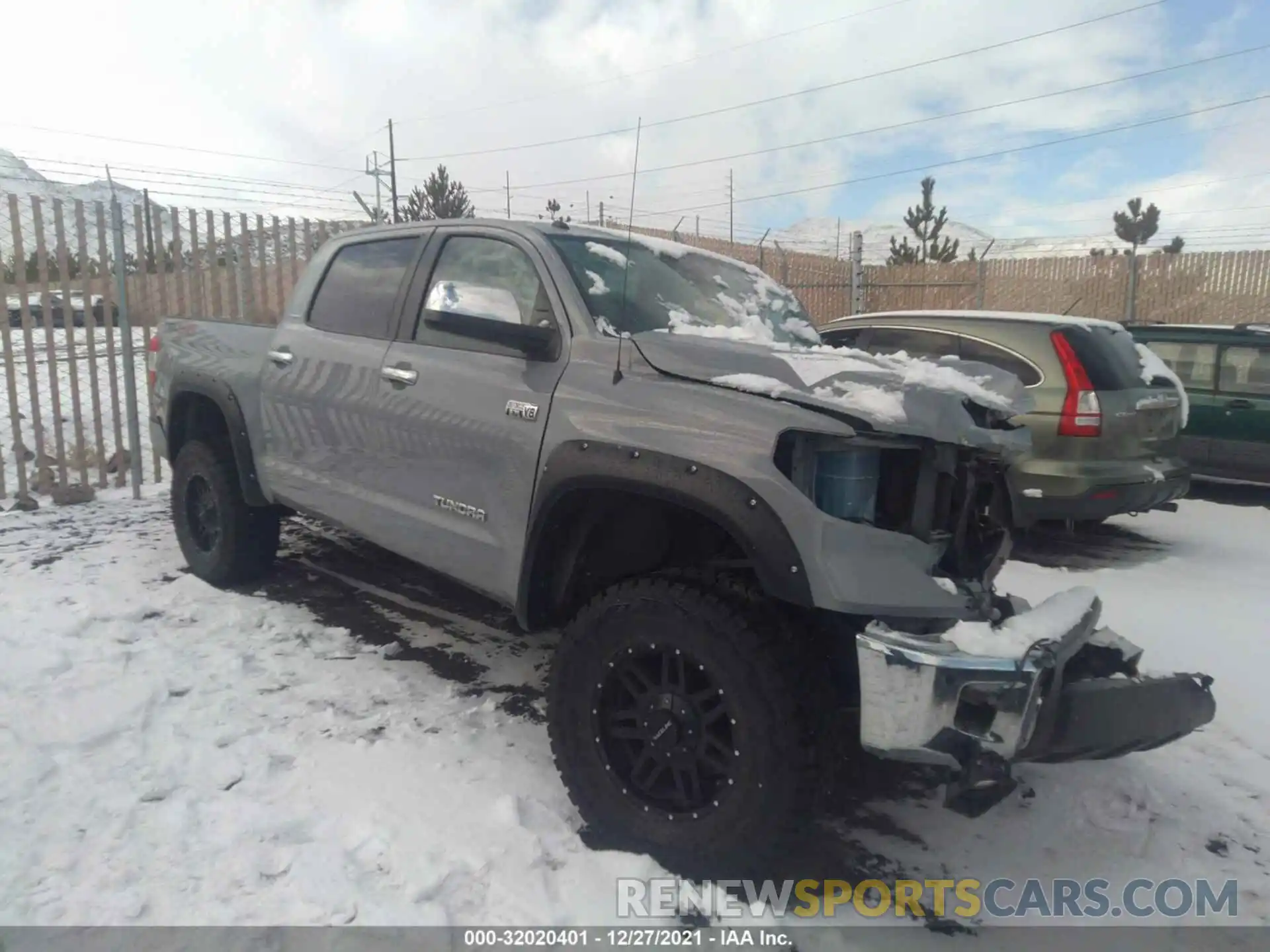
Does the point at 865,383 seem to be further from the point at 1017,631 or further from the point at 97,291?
the point at 97,291

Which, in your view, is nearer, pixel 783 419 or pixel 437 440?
pixel 783 419

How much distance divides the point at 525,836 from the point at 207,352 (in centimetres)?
335

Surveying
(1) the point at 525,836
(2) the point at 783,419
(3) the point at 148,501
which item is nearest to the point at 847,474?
(2) the point at 783,419

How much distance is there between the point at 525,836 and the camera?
2.62 metres

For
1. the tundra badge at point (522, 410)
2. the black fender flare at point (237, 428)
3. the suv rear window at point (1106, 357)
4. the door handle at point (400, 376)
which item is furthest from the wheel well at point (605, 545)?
the suv rear window at point (1106, 357)

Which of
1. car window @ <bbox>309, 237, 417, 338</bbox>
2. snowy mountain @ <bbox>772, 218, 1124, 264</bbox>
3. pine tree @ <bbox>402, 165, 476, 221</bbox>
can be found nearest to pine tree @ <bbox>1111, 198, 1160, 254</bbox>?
snowy mountain @ <bbox>772, 218, 1124, 264</bbox>

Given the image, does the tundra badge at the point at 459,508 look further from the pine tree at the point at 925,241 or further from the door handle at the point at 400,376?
the pine tree at the point at 925,241

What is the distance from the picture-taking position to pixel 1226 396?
7191 millimetres

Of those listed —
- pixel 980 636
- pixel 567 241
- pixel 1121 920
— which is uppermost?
pixel 567 241

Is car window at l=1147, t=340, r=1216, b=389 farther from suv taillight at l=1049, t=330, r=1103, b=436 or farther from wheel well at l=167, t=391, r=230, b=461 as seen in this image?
wheel well at l=167, t=391, r=230, b=461

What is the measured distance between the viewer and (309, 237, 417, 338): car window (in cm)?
377

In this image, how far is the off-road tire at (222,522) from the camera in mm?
4574

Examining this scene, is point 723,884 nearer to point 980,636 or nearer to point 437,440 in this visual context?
point 980,636

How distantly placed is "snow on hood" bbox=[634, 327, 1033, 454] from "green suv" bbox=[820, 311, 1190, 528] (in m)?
2.73
